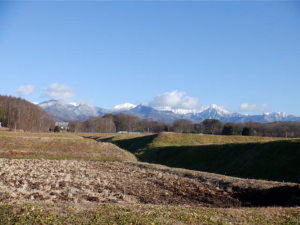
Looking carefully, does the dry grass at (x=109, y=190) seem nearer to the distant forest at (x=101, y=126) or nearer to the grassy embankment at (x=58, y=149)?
the grassy embankment at (x=58, y=149)

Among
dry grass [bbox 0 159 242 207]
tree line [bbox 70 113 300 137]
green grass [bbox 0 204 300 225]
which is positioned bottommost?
dry grass [bbox 0 159 242 207]

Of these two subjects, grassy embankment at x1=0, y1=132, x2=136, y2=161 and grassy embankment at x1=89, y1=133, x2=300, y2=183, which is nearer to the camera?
grassy embankment at x1=89, y1=133, x2=300, y2=183

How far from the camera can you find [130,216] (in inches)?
425

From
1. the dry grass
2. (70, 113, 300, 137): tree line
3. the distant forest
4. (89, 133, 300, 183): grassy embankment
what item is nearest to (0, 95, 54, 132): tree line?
the distant forest

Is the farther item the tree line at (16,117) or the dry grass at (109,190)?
the tree line at (16,117)

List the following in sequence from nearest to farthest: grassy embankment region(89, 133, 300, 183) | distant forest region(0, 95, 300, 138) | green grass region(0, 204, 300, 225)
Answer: green grass region(0, 204, 300, 225) → grassy embankment region(89, 133, 300, 183) → distant forest region(0, 95, 300, 138)

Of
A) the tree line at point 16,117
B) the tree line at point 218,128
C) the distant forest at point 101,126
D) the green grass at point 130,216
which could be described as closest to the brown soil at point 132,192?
the green grass at point 130,216

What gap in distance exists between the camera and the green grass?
1010 cm

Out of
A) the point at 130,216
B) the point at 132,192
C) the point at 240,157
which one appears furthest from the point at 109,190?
the point at 240,157

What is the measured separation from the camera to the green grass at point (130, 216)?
1010 centimetres

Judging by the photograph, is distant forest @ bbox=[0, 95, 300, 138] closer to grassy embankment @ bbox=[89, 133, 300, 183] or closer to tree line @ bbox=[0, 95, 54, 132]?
tree line @ bbox=[0, 95, 54, 132]

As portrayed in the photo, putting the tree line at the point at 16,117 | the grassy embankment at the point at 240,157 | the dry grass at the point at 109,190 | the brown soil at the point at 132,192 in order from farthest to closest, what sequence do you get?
the tree line at the point at 16,117
the grassy embankment at the point at 240,157
the brown soil at the point at 132,192
the dry grass at the point at 109,190

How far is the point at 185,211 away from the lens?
484 inches

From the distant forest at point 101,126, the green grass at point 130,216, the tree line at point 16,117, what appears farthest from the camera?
the distant forest at point 101,126
